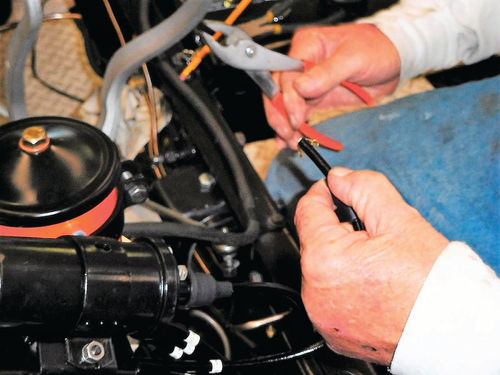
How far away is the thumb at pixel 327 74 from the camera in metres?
0.88

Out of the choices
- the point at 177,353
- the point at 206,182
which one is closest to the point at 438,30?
the point at 206,182

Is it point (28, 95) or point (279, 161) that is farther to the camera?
point (28, 95)

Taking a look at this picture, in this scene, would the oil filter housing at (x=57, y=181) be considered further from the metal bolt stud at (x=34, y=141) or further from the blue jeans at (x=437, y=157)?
the blue jeans at (x=437, y=157)

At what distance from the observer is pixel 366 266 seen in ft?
1.94

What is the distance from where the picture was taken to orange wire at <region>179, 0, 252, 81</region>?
2.85ft

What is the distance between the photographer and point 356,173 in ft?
2.14

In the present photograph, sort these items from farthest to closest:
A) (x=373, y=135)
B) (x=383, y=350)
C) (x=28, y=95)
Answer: (x=28, y=95)
(x=373, y=135)
(x=383, y=350)

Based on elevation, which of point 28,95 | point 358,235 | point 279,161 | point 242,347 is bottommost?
point 28,95

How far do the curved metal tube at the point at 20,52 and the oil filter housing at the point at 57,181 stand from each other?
0.15 m

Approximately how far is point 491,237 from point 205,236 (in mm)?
363

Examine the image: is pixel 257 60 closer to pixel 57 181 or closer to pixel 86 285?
pixel 57 181

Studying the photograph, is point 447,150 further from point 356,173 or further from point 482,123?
point 356,173

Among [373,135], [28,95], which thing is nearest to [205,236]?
[373,135]

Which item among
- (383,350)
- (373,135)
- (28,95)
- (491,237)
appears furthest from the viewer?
(28,95)
